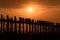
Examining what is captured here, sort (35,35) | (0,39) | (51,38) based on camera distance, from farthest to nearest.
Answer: (51,38), (35,35), (0,39)

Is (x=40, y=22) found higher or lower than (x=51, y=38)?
higher

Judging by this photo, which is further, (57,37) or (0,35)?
(57,37)

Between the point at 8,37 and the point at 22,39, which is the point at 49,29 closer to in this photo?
the point at 22,39

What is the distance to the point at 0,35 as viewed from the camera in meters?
13.1

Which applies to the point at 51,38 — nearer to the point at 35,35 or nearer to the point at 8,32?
the point at 35,35

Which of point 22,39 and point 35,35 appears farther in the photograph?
point 35,35

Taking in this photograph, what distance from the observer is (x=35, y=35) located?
15055mm

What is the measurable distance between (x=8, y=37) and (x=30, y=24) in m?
1.94

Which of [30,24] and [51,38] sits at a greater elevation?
[30,24]

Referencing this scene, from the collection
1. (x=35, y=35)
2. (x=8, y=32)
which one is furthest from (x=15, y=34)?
(x=35, y=35)

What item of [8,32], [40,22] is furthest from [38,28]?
[8,32]

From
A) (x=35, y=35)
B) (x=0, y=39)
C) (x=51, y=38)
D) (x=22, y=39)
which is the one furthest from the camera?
(x=51, y=38)

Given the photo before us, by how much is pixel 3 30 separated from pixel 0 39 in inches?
22.2

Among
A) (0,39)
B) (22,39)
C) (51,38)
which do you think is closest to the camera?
(0,39)
